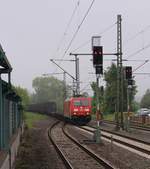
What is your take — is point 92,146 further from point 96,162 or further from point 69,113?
point 69,113

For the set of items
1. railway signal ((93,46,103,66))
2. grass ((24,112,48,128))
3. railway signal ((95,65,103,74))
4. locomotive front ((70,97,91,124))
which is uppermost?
railway signal ((93,46,103,66))

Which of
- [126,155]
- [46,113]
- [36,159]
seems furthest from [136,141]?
[46,113]

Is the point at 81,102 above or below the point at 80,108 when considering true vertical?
above

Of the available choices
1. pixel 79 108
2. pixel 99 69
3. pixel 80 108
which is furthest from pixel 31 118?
pixel 99 69

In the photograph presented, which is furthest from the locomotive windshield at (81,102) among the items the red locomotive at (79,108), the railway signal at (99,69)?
the railway signal at (99,69)

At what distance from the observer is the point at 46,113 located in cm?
8906

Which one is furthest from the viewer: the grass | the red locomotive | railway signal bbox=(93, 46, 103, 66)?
the grass

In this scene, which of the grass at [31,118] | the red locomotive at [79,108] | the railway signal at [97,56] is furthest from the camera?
the grass at [31,118]

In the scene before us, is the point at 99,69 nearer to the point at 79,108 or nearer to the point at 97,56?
the point at 97,56

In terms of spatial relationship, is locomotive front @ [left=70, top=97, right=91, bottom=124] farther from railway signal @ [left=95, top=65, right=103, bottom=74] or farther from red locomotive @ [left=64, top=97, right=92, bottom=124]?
railway signal @ [left=95, top=65, right=103, bottom=74]

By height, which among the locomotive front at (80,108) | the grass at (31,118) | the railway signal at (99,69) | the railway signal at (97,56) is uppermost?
the railway signal at (97,56)

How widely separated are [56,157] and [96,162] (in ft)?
9.45

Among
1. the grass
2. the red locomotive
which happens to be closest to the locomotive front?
the red locomotive

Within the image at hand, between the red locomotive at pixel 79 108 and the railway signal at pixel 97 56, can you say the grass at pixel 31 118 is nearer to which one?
the red locomotive at pixel 79 108
